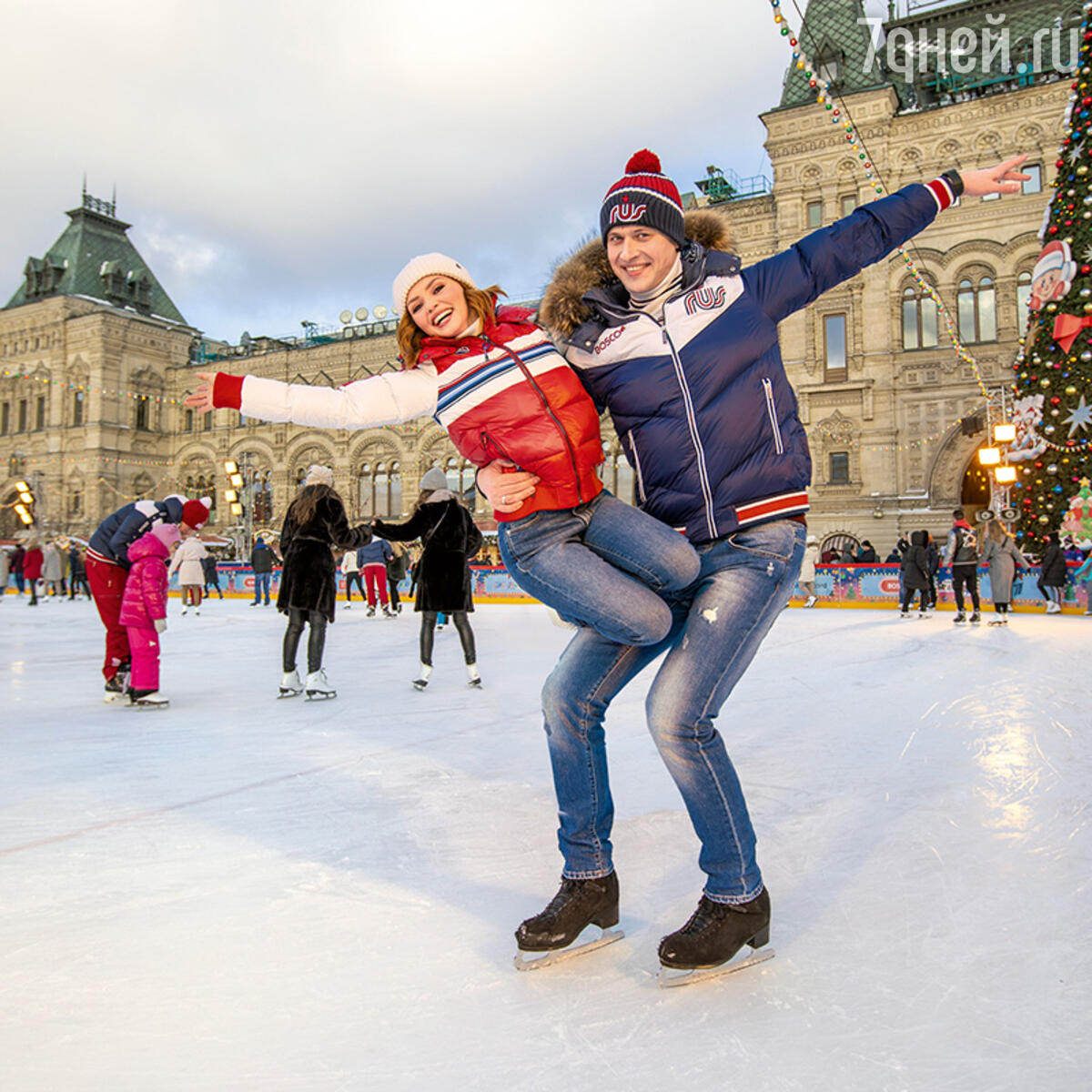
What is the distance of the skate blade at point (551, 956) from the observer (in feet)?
4.83

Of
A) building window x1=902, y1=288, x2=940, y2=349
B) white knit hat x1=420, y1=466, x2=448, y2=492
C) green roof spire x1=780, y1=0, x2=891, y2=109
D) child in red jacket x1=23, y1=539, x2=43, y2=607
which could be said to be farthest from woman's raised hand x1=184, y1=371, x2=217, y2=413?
green roof spire x1=780, y1=0, x2=891, y2=109

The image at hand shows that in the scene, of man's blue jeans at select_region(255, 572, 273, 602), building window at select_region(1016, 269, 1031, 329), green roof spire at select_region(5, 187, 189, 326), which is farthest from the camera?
green roof spire at select_region(5, 187, 189, 326)

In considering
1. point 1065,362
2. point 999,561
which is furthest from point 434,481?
point 1065,362

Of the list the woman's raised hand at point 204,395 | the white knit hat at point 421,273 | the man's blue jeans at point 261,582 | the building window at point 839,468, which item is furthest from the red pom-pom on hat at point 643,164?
the building window at point 839,468

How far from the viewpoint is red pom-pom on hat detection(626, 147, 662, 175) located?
174 centimetres

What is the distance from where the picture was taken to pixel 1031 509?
34.3ft

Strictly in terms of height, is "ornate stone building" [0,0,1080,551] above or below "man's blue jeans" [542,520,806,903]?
above

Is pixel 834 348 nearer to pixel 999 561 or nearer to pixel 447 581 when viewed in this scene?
pixel 999 561

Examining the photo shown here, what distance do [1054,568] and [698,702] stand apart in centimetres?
1080

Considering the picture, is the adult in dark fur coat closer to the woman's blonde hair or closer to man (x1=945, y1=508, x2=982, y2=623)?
the woman's blonde hair

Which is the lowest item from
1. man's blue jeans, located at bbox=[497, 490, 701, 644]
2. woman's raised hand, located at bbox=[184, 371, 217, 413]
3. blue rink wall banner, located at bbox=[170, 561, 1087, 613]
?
blue rink wall banner, located at bbox=[170, 561, 1087, 613]

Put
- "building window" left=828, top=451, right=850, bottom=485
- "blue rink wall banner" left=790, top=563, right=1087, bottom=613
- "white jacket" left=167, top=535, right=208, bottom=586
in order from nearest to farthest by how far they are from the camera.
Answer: "white jacket" left=167, top=535, right=208, bottom=586 < "blue rink wall banner" left=790, top=563, right=1087, bottom=613 < "building window" left=828, top=451, right=850, bottom=485

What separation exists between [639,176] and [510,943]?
1523mm

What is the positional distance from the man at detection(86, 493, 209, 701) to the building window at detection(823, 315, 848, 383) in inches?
726
